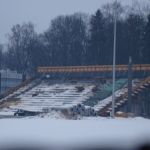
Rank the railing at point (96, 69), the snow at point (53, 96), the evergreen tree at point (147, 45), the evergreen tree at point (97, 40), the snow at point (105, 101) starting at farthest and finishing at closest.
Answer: the evergreen tree at point (97, 40) < the evergreen tree at point (147, 45) < the railing at point (96, 69) < the snow at point (53, 96) < the snow at point (105, 101)

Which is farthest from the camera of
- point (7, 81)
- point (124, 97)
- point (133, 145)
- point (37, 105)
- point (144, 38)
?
point (7, 81)

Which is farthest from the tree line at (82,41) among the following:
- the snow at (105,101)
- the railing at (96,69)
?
the snow at (105,101)

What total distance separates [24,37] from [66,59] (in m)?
13.3

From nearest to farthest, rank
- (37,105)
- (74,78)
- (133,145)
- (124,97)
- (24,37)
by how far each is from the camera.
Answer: (133,145), (124,97), (37,105), (74,78), (24,37)

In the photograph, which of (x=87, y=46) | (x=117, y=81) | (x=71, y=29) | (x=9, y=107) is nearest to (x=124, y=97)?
(x=117, y=81)

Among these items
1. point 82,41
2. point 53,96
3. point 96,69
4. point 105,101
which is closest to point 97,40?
point 82,41

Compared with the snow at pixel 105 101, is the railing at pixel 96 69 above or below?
above

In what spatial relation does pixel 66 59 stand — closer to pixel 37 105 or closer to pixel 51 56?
pixel 51 56

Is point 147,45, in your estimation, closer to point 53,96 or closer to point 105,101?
point 53,96

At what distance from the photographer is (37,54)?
8150 centimetres

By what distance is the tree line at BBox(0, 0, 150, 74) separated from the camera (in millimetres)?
69938

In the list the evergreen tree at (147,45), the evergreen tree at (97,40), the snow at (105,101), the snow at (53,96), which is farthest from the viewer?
the evergreen tree at (97,40)

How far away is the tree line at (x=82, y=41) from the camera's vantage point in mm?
69938

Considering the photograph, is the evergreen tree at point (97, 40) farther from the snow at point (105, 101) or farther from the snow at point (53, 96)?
the snow at point (105, 101)
